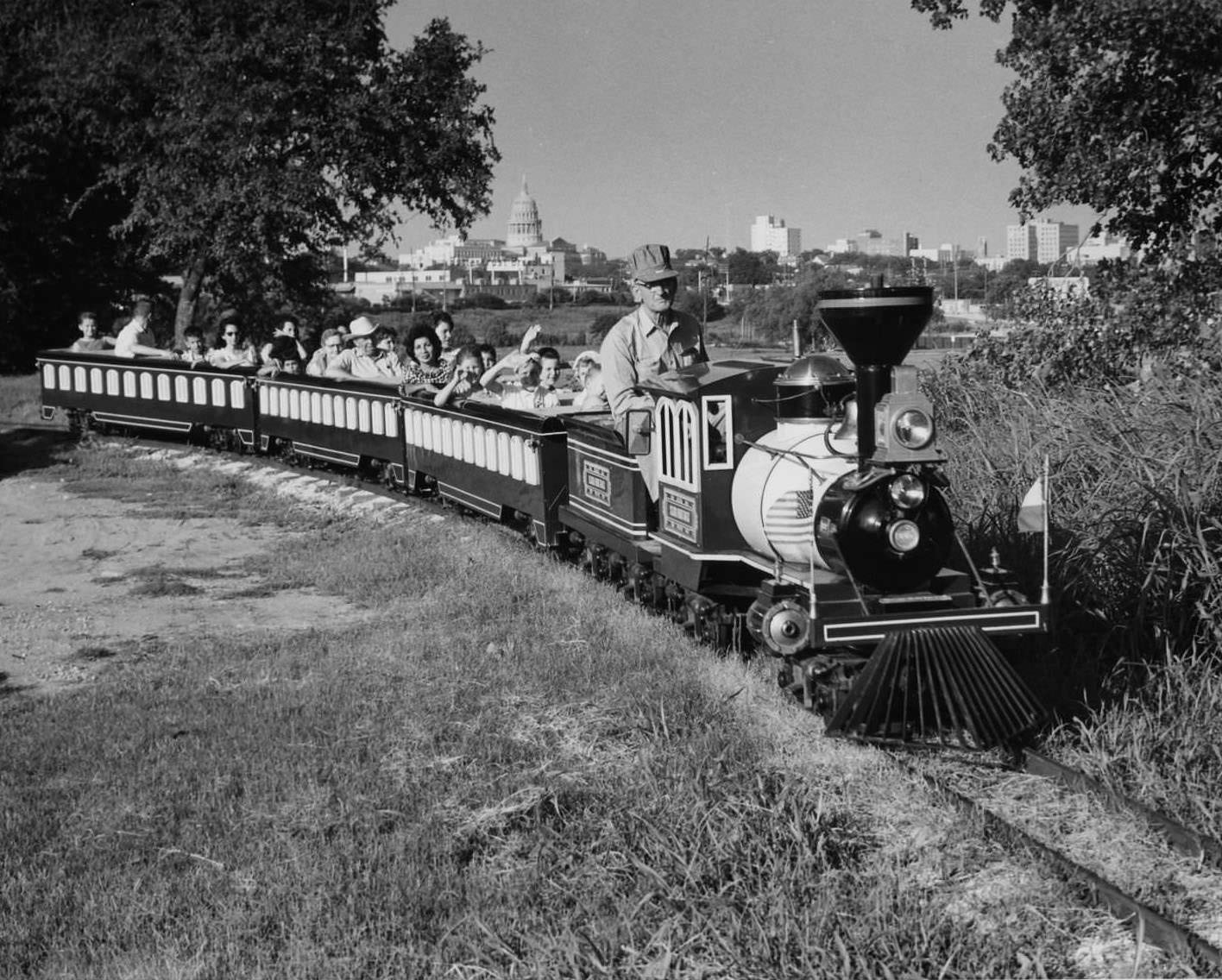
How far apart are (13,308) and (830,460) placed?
3245 centimetres

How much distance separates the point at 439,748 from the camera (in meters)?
7.28

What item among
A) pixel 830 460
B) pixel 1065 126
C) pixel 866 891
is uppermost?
pixel 1065 126

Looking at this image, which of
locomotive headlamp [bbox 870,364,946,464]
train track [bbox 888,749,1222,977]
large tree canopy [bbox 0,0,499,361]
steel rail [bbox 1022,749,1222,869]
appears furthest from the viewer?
large tree canopy [bbox 0,0,499,361]

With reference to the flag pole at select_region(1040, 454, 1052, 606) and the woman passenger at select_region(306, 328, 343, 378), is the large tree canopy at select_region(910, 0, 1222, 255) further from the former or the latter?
the woman passenger at select_region(306, 328, 343, 378)

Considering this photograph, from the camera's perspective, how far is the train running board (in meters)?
6.63

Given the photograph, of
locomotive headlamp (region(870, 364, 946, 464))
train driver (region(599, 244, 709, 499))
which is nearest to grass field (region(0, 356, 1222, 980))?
locomotive headlamp (region(870, 364, 946, 464))

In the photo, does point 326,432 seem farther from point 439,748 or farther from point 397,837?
point 397,837

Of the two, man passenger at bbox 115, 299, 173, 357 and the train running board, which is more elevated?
man passenger at bbox 115, 299, 173, 357

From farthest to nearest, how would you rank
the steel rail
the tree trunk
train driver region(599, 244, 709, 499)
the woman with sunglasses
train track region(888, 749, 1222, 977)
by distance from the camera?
the tree trunk → the woman with sunglasses → train driver region(599, 244, 709, 499) → the steel rail → train track region(888, 749, 1222, 977)

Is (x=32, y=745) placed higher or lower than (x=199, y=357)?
lower

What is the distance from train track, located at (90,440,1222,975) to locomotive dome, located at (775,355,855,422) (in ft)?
5.69

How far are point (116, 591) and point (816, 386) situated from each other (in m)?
6.69

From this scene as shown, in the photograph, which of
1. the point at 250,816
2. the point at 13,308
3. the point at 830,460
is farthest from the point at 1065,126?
the point at 13,308

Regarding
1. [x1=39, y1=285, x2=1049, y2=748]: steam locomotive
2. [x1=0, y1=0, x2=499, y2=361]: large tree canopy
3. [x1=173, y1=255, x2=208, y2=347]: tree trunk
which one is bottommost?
[x1=39, y1=285, x2=1049, y2=748]: steam locomotive
